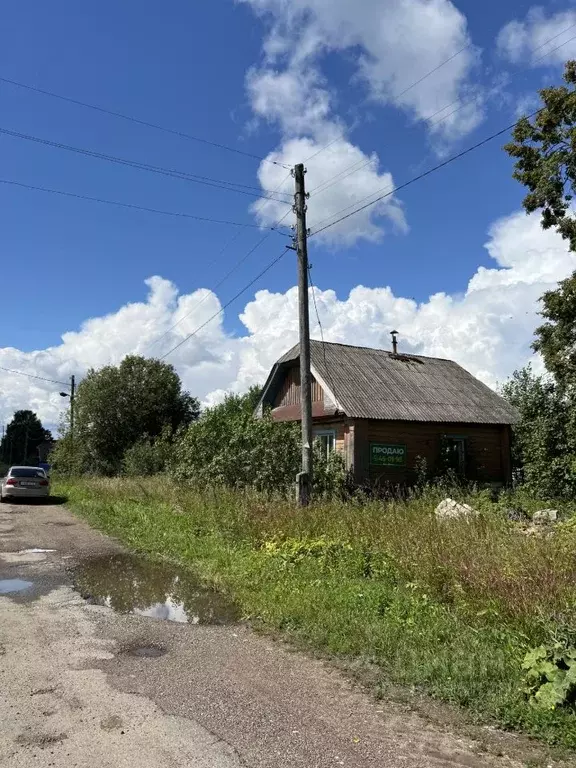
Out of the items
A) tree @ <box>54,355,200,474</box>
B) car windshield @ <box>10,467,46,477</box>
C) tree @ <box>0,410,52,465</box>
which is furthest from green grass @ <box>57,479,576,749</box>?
tree @ <box>0,410,52,465</box>

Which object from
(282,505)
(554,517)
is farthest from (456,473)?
(282,505)

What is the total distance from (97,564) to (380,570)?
5.39m

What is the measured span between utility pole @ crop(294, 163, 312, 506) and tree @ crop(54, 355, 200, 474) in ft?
71.8

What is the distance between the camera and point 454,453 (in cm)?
2048

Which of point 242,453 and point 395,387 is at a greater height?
point 395,387

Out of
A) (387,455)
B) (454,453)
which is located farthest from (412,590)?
(454,453)

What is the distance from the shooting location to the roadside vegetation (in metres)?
4.63

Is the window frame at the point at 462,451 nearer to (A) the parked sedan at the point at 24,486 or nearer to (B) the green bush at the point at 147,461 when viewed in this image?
(B) the green bush at the point at 147,461

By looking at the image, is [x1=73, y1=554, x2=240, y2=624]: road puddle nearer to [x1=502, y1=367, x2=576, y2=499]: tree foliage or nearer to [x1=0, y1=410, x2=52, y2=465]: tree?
[x1=502, y1=367, x2=576, y2=499]: tree foliage

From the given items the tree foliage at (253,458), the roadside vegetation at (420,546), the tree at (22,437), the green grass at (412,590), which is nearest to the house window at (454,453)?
the roadside vegetation at (420,546)

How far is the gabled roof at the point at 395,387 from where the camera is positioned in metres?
19.1

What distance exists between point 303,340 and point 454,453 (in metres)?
9.56

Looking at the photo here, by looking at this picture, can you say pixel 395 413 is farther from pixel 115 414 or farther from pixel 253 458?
pixel 115 414

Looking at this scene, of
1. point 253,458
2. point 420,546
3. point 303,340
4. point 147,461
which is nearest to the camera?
point 420,546
